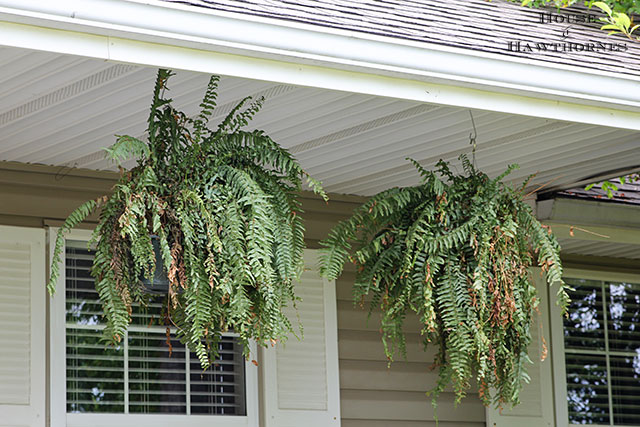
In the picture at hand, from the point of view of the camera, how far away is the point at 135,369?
4.18 m

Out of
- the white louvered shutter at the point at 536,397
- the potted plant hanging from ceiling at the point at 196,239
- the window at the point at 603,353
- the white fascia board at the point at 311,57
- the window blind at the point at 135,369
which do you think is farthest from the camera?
the window at the point at 603,353

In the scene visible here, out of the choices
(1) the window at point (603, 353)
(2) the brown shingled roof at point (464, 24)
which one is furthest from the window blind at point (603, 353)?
(2) the brown shingled roof at point (464, 24)

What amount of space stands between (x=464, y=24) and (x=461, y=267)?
87 centimetres

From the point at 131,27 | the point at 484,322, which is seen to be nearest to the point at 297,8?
the point at 131,27

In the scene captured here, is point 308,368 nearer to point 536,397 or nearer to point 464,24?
point 536,397

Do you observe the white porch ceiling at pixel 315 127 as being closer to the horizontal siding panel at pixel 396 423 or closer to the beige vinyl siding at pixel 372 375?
the beige vinyl siding at pixel 372 375

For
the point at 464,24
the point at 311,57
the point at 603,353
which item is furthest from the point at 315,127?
the point at 603,353

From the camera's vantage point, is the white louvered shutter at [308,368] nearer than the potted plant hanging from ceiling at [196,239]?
No

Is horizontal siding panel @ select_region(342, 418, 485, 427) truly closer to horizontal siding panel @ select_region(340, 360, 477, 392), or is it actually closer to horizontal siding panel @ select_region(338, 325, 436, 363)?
horizontal siding panel @ select_region(340, 360, 477, 392)

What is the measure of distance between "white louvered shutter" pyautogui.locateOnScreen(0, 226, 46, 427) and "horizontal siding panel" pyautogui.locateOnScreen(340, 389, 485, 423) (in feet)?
4.83

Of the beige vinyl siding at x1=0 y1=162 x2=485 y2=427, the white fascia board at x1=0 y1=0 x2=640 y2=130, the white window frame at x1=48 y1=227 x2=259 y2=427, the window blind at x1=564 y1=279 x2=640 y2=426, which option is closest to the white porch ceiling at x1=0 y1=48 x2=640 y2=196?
the beige vinyl siding at x1=0 y1=162 x2=485 y2=427

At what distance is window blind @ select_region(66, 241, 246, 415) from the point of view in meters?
4.05

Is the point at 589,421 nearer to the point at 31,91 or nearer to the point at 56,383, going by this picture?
the point at 56,383

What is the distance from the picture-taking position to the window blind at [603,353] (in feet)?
18.6
